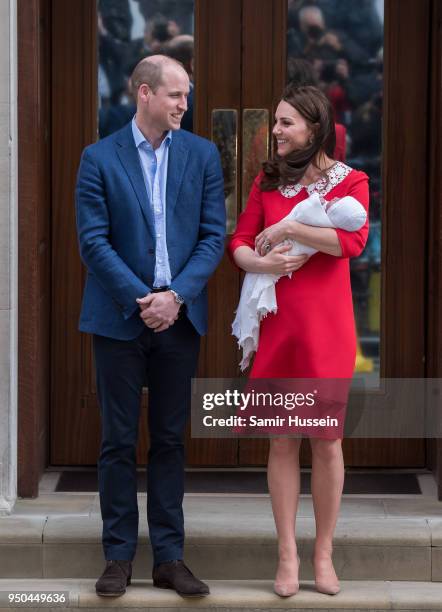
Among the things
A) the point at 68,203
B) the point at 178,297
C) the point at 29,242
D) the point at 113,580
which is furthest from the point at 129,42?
the point at 113,580

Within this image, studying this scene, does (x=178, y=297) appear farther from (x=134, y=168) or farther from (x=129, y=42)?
(x=129, y=42)

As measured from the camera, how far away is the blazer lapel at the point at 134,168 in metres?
4.56

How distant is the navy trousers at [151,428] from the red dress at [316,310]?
0.94 feet

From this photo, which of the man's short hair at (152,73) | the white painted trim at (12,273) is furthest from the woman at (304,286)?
the white painted trim at (12,273)

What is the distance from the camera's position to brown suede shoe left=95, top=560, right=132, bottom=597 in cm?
469

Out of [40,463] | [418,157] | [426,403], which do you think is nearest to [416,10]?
[418,157]

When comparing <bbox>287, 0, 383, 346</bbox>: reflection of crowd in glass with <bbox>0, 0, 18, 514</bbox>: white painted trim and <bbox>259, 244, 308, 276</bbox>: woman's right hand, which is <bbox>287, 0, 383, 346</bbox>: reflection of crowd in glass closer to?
<bbox>0, 0, 18, 514</bbox>: white painted trim

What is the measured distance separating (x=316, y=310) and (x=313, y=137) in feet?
1.87

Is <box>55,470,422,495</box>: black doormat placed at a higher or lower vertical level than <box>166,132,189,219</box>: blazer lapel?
lower

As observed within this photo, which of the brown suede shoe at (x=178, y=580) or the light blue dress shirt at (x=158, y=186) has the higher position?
the light blue dress shirt at (x=158, y=186)

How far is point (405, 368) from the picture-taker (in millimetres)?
5902

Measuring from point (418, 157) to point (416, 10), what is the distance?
605 mm

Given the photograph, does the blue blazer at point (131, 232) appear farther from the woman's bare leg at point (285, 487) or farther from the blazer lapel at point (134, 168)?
the woman's bare leg at point (285, 487)

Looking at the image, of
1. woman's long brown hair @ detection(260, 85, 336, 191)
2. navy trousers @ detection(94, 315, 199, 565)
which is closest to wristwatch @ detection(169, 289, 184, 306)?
navy trousers @ detection(94, 315, 199, 565)
